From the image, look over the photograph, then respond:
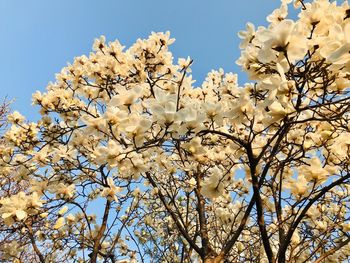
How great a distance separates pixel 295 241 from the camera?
3.13m

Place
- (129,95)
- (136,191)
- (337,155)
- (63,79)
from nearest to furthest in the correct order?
(129,95) < (337,155) < (63,79) < (136,191)

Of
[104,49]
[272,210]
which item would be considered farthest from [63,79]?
[272,210]

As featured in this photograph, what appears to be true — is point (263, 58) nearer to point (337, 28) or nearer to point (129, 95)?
point (337, 28)

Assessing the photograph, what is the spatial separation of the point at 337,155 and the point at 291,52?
3.94 feet

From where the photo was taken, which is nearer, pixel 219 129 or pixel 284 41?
pixel 284 41

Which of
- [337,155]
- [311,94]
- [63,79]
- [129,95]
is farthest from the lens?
[63,79]

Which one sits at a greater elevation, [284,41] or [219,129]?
[219,129]

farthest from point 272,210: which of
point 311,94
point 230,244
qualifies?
point 311,94

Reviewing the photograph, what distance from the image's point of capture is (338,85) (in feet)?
5.46

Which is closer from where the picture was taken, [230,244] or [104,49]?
[230,244]

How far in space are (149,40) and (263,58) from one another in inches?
77.1

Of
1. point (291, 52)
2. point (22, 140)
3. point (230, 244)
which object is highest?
point (22, 140)

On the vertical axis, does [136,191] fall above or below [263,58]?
above

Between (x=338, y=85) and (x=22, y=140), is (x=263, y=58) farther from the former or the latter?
(x=22, y=140)
